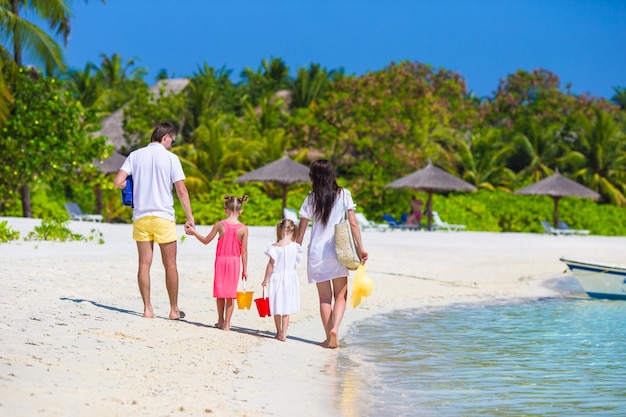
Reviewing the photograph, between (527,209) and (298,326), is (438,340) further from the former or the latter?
(527,209)

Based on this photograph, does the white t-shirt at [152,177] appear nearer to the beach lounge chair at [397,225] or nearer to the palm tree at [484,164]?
the beach lounge chair at [397,225]

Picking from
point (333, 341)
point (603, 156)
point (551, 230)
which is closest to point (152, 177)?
point (333, 341)

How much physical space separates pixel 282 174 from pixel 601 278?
43.1 ft

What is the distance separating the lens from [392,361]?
777 centimetres

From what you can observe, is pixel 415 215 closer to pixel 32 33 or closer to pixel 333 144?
pixel 333 144

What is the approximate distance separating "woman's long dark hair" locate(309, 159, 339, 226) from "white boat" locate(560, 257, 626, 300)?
7110 millimetres

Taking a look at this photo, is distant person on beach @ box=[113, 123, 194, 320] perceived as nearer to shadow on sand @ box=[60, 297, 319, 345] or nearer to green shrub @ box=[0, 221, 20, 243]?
shadow on sand @ box=[60, 297, 319, 345]

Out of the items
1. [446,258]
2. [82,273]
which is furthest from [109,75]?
[82,273]

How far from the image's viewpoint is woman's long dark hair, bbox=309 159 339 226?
7.38 m

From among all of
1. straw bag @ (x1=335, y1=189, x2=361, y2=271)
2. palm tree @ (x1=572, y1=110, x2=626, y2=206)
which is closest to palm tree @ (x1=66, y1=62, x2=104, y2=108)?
palm tree @ (x1=572, y1=110, x2=626, y2=206)

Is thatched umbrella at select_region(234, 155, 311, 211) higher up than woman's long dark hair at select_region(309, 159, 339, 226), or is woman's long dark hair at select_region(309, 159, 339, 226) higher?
thatched umbrella at select_region(234, 155, 311, 211)

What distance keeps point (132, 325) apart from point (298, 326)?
7.51 feet

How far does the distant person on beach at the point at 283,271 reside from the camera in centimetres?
757

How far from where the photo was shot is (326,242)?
7.45m
